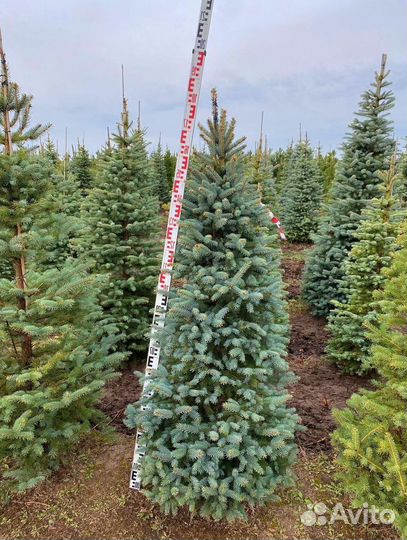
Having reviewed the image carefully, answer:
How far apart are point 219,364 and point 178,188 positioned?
1.92 m

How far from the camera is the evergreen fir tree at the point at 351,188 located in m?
8.73

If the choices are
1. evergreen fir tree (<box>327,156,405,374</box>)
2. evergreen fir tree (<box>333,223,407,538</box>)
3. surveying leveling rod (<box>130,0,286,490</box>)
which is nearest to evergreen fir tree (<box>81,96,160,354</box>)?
surveying leveling rod (<box>130,0,286,490</box>)

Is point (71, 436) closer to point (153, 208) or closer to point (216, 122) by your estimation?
point (216, 122)

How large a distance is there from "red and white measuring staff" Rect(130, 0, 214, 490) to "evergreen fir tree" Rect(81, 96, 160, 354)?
2.39 meters

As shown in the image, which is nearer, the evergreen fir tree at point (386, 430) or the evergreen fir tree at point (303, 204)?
the evergreen fir tree at point (386, 430)

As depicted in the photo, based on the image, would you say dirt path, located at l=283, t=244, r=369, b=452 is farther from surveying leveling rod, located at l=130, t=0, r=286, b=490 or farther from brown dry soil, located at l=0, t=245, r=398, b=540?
surveying leveling rod, located at l=130, t=0, r=286, b=490

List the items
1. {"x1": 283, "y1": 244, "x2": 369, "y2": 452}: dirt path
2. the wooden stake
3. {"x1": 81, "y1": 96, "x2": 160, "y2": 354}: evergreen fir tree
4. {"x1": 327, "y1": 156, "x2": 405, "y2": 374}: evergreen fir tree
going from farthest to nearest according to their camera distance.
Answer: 1. {"x1": 81, "y1": 96, "x2": 160, "y2": 354}: evergreen fir tree
2. {"x1": 327, "y1": 156, "x2": 405, "y2": 374}: evergreen fir tree
3. {"x1": 283, "y1": 244, "x2": 369, "y2": 452}: dirt path
4. the wooden stake

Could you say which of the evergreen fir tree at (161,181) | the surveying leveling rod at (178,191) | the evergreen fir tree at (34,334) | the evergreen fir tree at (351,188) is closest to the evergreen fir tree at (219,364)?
the surveying leveling rod at (178,191)

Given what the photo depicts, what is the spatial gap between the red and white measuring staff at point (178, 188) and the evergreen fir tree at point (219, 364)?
301 millimetres

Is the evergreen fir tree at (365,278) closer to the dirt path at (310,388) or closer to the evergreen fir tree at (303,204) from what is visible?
the dirt path at (310,388)

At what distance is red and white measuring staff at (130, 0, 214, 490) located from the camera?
4055 millimetres

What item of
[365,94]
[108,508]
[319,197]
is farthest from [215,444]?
[319,197]

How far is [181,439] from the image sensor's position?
3.68 meters

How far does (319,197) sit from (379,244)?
9.27 m
